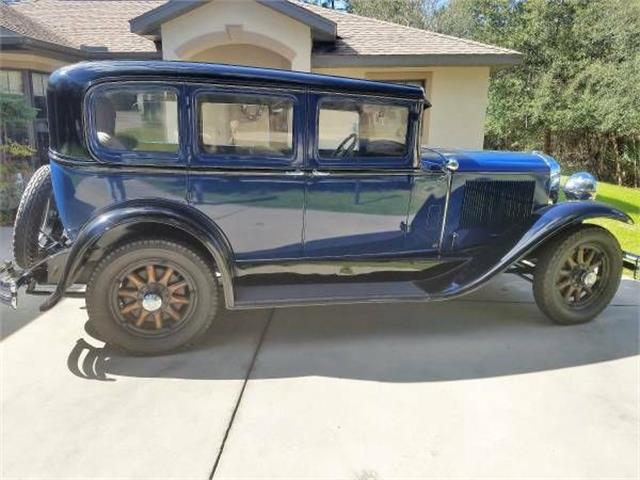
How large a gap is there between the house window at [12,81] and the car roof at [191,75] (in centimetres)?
695

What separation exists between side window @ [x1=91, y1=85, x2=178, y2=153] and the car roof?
98 mm

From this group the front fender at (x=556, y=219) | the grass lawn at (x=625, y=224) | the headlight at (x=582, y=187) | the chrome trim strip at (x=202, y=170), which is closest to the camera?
the chrome trim strip at (x=202, y=170)

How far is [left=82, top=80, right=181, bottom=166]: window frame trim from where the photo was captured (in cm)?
315

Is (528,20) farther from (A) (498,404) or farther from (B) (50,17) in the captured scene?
(A) (498,404)

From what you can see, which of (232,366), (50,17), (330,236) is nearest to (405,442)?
(232,366)

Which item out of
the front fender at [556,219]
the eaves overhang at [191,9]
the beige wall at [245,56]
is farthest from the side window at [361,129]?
the beige wall at [245,56]

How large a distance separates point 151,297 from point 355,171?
177 centimetres

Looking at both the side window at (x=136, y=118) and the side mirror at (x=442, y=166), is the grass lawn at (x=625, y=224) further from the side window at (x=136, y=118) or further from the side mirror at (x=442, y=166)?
the side window at (x=136, y=118)

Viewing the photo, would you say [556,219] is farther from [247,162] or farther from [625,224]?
[625,224]

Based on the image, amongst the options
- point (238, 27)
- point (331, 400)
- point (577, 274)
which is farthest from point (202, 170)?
point (238, 27)

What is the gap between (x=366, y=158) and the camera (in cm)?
360

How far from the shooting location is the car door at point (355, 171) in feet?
11.5

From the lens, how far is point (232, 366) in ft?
10.7

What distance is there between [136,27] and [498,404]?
8610 millimetres
